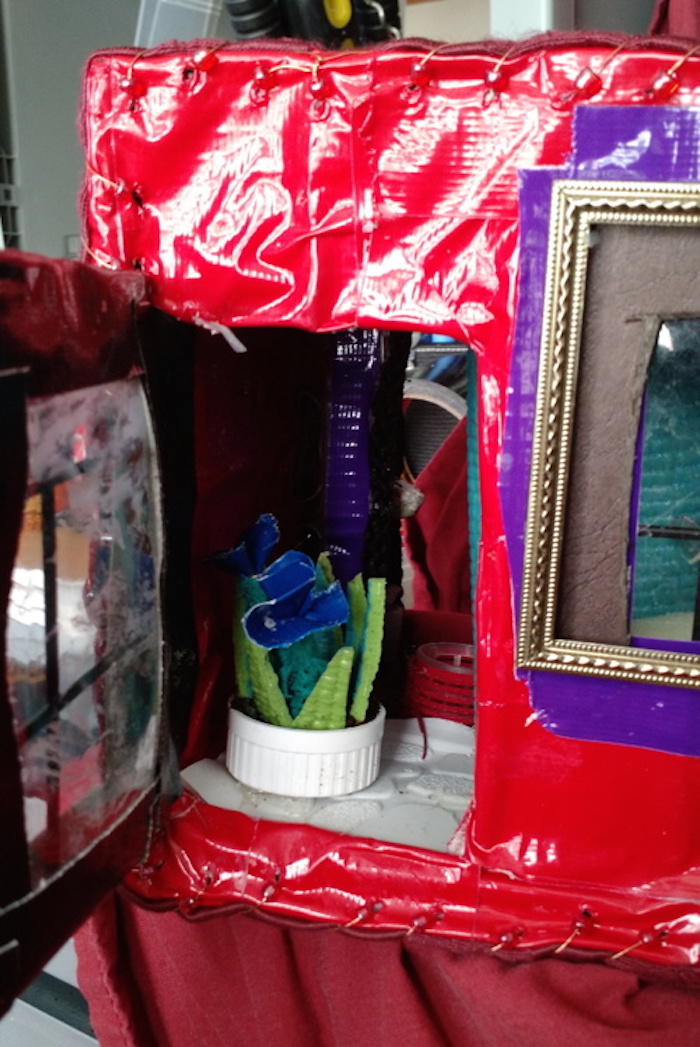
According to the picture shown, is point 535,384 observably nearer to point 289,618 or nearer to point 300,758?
point 289,618

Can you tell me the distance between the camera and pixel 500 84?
0.76 m

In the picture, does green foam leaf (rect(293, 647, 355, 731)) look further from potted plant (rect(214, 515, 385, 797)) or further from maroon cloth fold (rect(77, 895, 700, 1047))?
maroon cloth fold (rect(77, 895, 700, 1047))

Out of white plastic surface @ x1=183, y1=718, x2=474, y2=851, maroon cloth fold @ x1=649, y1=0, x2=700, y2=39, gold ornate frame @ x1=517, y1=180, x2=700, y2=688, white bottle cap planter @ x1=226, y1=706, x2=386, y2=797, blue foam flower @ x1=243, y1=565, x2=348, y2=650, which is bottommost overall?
white plastic surface @ x1=183, y1=718, x2=474, y2=851

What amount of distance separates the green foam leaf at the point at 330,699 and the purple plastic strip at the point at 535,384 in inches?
9.3

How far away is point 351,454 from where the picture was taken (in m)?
1.25

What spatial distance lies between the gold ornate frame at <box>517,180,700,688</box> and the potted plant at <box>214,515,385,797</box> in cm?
25

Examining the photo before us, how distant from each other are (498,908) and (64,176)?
1.45m

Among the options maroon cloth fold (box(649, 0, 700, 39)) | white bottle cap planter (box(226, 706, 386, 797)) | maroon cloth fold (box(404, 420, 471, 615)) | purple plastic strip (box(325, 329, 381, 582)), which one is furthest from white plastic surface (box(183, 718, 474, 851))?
maroon cloth fold (box(649, 0, 700, 39))

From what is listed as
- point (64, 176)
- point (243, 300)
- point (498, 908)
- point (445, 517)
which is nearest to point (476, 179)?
point (243, 300)

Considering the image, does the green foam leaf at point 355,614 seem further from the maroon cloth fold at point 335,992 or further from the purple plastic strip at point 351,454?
the maroon cloth fold at point 335,992

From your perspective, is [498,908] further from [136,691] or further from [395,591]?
[395,591]

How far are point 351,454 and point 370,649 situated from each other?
0.32m

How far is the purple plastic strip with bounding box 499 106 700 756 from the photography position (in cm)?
73

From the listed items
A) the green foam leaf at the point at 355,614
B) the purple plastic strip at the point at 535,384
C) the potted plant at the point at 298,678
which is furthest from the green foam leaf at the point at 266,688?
the purple plastic strip at the point at 535,384
